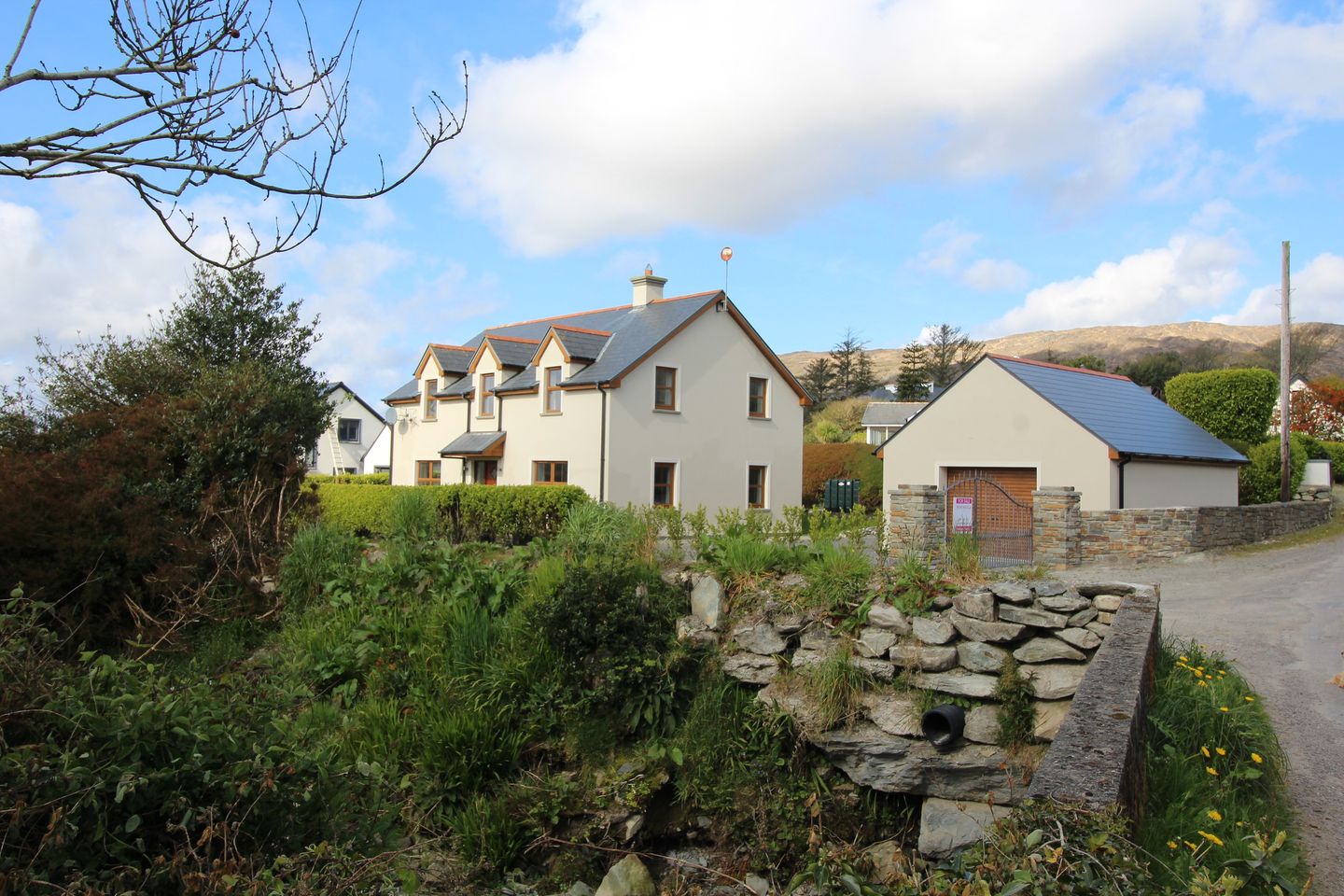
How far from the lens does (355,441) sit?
52.3m

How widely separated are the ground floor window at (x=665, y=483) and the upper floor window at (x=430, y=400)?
9366mm

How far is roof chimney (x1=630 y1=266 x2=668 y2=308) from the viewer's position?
28984 mm

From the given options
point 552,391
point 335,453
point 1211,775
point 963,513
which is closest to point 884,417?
point 335,453

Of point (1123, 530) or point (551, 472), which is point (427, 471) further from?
point (1123, 530)

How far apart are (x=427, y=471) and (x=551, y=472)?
681cm

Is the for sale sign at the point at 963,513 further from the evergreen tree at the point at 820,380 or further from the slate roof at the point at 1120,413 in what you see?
the evergreen tree at the point at 820,380

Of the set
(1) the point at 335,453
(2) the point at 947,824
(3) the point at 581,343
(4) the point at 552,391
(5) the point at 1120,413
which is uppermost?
(3) the point at 581,343

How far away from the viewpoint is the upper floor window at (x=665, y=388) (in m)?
25.3

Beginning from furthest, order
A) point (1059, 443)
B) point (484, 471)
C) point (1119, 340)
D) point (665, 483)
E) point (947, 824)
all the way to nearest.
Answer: point (1119, 340), point (484, 471), point (665, 483), point (1059, 443), point (947, 824)

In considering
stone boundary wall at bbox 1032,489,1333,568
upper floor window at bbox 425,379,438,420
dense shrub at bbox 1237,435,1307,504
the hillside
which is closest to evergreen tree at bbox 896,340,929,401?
dense shrub at bbox 1237,435,1307,504

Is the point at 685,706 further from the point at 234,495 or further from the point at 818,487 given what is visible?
the point at 818,487

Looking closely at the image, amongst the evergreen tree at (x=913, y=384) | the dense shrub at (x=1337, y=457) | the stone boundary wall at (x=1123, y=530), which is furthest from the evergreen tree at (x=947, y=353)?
the stone boundary wall at (x=1123, y=530)

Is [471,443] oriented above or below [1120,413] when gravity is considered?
below

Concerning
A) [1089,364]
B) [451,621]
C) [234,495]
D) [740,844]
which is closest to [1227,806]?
[740,844]
